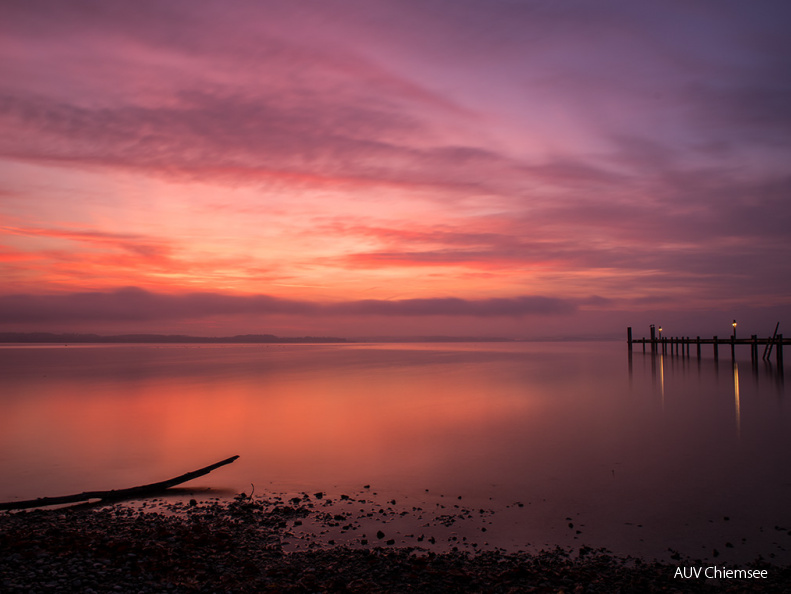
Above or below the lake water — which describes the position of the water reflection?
below

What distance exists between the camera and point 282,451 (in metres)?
16.7

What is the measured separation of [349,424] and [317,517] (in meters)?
12.1

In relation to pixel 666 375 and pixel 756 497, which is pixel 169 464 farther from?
pixel 666 375

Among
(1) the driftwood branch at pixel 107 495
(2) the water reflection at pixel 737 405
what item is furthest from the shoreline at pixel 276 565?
(2) the water reflection at pixel 737 405

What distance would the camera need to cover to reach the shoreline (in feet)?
22.6

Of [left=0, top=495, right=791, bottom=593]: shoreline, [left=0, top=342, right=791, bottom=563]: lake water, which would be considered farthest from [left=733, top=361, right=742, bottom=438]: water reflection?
[left=0, top=495, right=791, bottom=593]: shoreline

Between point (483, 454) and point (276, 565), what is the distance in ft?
31.6

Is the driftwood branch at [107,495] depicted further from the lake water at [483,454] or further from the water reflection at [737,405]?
the water reflection at [737,405]

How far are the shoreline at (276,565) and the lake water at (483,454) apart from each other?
0.90 metres

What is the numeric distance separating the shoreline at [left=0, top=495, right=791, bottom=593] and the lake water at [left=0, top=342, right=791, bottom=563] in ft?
2.96

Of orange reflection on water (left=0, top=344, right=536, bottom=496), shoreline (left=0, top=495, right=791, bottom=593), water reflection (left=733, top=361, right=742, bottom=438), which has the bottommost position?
water reflection (left=733, top=361, right=742, bottom=438)

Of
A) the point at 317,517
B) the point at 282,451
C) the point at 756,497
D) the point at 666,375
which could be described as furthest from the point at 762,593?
the point at 666,375

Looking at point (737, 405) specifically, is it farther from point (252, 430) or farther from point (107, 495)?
point (107, 495)

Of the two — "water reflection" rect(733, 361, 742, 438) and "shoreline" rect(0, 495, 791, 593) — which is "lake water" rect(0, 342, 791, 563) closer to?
"water reflection" rect(733, 361, 742, 438)
